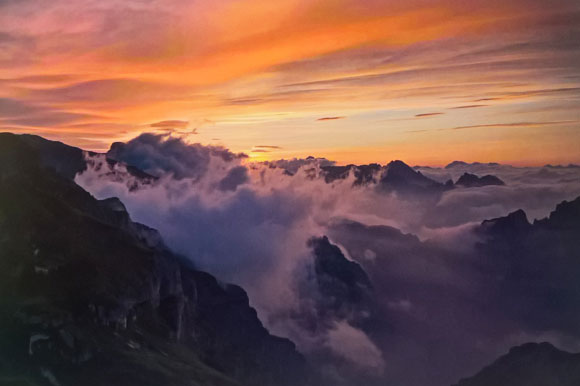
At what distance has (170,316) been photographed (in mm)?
136000

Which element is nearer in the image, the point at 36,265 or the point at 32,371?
the point at 32,371

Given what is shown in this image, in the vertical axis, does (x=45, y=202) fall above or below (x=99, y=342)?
above

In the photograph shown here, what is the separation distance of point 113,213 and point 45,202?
3761 centimetres

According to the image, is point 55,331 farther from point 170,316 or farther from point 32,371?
point 170,316

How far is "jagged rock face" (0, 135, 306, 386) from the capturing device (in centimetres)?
8225

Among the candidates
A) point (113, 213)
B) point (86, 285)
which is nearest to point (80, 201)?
point (113, 213)

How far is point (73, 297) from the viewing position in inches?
3693

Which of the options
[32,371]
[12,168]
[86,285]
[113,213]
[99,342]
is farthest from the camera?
[113,213]

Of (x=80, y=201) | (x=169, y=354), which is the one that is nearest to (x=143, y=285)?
(x=169, y=354)

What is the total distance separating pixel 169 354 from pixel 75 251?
2424 cm

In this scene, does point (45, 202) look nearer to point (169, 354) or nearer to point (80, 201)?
point (80, 201)

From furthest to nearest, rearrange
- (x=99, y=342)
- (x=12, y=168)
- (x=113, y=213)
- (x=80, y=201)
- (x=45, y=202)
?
(x=113, y=213) < (x=80, y=201) < (x=12, y=168) < (x=45, y=202) < (x=99, y=342)

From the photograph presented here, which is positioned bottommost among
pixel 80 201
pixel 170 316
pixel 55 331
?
pixel 170 316

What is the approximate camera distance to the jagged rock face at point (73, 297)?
82.2 meters
